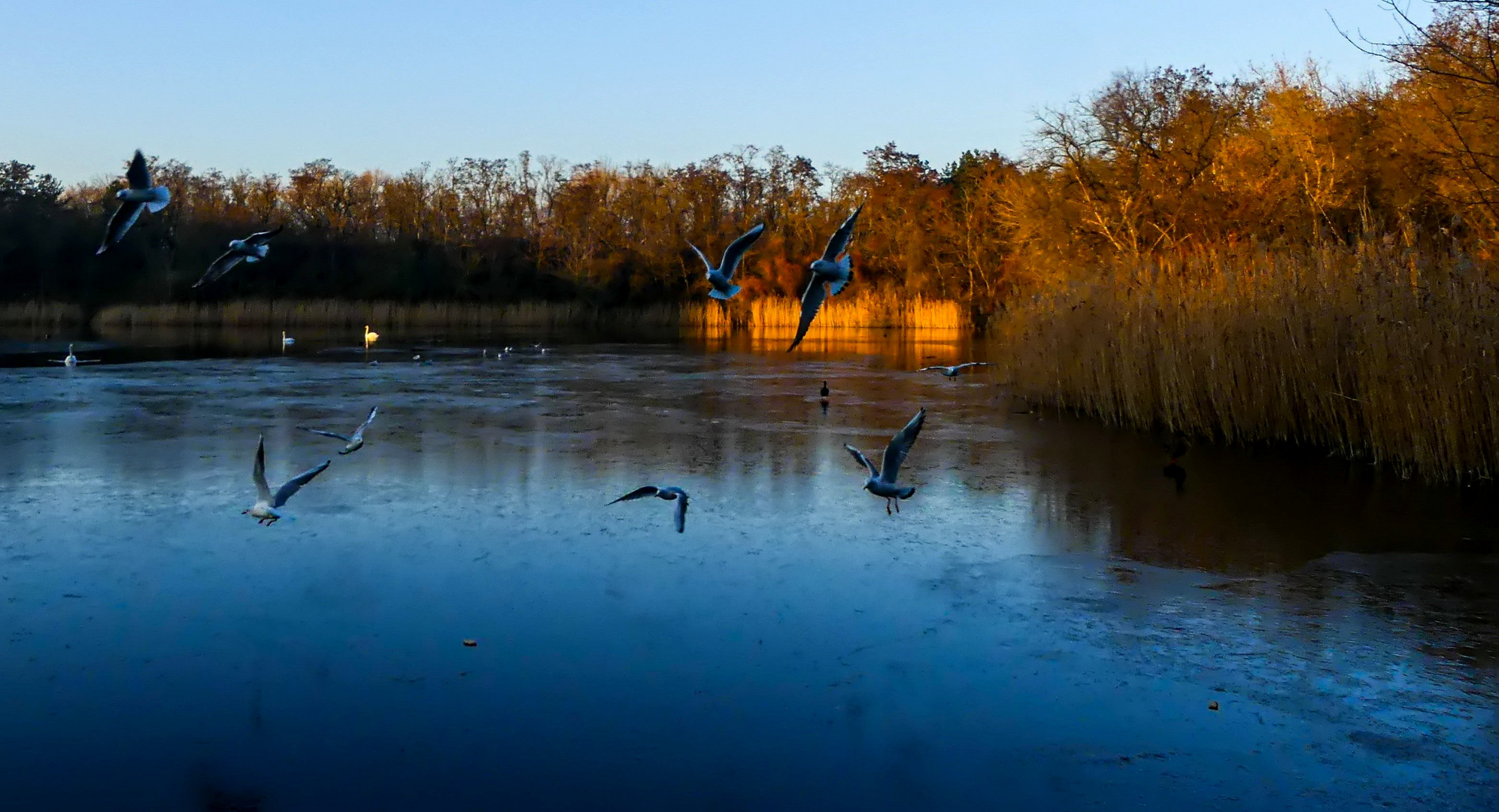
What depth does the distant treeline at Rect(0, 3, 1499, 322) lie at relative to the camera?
24.0m

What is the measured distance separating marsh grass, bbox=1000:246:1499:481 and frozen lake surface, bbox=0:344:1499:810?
0.65m

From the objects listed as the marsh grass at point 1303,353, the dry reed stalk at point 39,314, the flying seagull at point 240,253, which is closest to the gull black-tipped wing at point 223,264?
the flying seagull at point 240,253

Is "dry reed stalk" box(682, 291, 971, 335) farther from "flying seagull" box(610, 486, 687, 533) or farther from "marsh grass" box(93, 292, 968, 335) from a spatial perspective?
"flying seagull" box(610, 486, 687, 533)

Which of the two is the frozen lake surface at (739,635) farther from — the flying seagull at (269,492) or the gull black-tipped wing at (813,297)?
the gull black-tipped wing at (813,297)

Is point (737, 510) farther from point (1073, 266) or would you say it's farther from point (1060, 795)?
point (1073, 266)

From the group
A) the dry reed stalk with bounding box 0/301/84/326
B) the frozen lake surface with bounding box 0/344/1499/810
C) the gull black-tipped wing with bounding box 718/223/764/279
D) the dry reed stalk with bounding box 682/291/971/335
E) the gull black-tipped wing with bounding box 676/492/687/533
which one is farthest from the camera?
the dry reed stalk with bounding box 682/291/971/335

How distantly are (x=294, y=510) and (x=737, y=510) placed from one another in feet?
9.31

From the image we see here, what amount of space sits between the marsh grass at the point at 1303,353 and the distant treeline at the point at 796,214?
16.1 ft

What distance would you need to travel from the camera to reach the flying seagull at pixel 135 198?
6.26 metres

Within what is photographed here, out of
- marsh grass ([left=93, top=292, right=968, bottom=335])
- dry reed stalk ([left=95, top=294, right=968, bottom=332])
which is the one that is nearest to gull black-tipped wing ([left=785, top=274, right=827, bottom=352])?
marsh grass ([left=93, top=292, right=968, bottom=335])

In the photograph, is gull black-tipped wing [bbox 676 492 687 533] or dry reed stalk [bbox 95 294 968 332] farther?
dry reed stalk [bbox 95 294 968 332]

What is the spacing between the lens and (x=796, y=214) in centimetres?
4753

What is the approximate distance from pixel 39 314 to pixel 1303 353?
38611 mm

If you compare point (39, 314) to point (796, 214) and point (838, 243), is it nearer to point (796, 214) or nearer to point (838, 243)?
point (796, 214)
